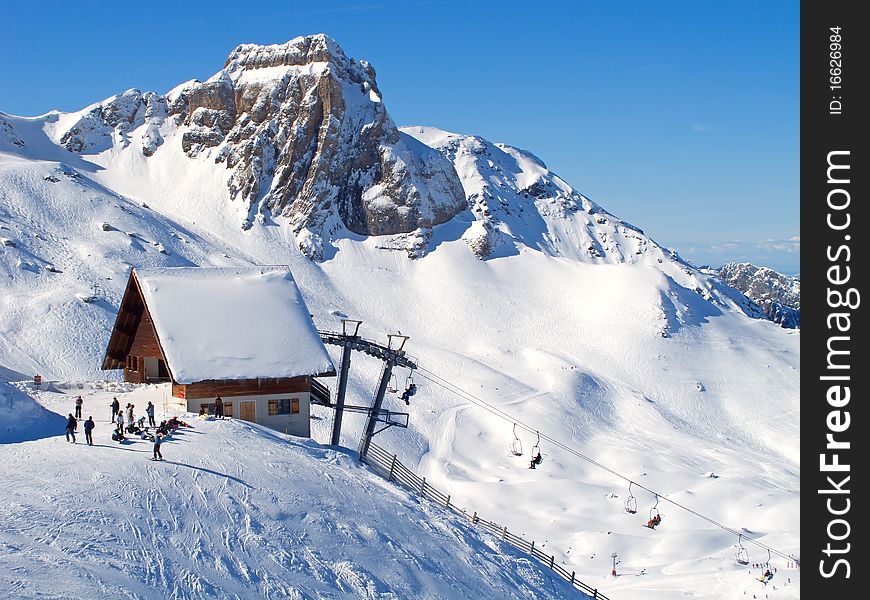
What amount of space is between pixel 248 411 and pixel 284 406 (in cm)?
149

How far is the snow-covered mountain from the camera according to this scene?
48.6 meters

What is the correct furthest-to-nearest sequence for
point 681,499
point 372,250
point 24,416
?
point 372,250 → point 681,499 → point 24,416

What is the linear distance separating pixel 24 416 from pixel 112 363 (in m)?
13.7

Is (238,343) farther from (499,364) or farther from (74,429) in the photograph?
(499,364)

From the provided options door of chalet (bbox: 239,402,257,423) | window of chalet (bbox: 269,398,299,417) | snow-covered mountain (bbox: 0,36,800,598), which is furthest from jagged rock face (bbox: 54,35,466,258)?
door of chalet (bbox: 239,402,257,423)

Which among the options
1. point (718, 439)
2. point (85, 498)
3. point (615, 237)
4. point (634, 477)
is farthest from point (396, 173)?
point (85, 498)

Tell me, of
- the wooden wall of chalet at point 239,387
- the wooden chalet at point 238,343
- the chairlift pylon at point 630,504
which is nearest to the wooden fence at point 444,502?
the wooden chalet at point 238,343

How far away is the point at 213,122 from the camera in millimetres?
119312

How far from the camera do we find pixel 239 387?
31.4 m

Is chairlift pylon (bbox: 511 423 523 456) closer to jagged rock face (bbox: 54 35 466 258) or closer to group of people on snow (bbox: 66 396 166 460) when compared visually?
group of people on snow (bbox: 66 396 166 460)

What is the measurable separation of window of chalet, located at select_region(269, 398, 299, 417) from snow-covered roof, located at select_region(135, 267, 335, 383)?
64.1 inches

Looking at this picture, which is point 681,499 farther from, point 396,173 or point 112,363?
point 396,173

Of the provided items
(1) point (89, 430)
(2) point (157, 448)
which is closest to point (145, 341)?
(1) point (89, 430)

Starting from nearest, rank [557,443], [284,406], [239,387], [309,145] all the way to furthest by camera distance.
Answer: [239,387] < [284,406] < [557,443] < [309,145]
